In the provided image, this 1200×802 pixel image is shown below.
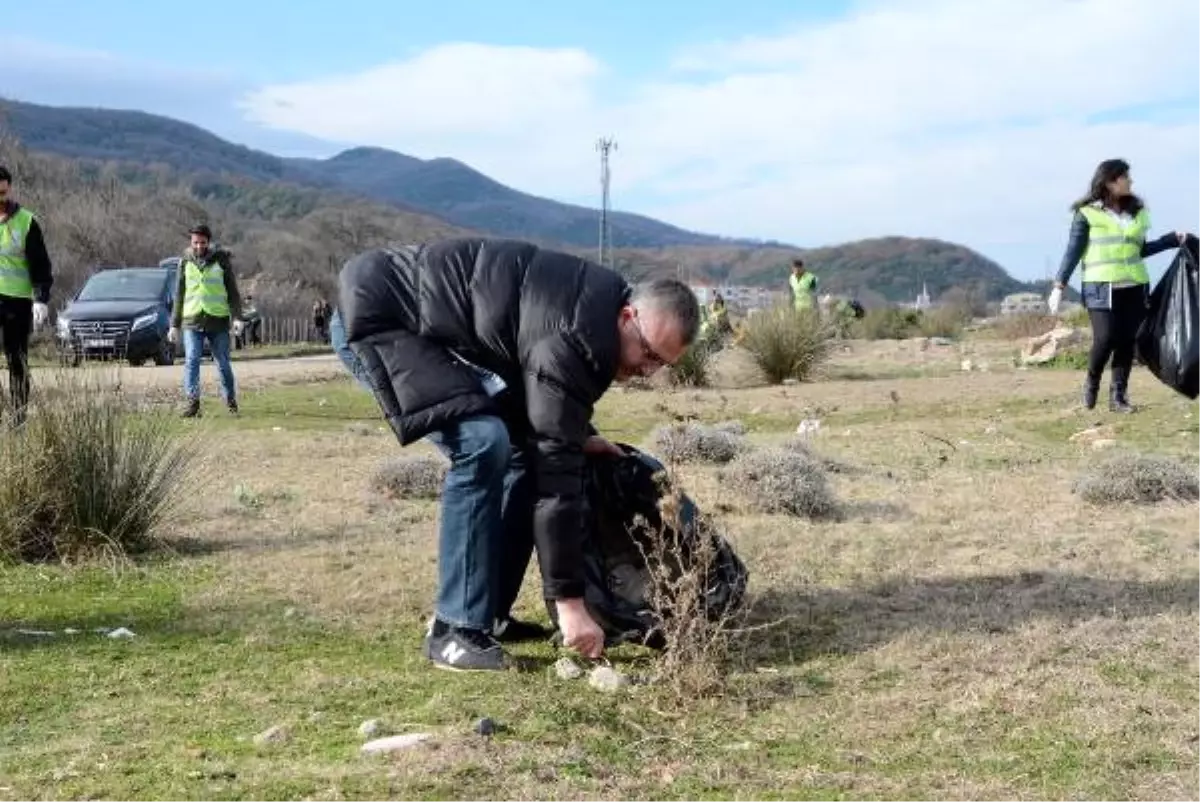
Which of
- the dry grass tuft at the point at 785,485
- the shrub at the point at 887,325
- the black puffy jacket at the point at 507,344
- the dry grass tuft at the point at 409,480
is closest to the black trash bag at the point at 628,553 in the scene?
the black puffy jacket at the point at 507,344

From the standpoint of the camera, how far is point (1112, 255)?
1002 centimetres

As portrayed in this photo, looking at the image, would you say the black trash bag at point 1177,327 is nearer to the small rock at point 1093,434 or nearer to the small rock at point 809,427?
the small rock at point 1093,434

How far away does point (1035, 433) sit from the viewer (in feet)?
Result: 33.6

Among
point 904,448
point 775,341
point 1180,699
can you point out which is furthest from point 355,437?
point 775,341

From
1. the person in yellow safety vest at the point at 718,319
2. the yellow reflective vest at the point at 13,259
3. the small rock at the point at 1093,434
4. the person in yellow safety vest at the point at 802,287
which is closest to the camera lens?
the yellow reflective vest at the point at 13,259

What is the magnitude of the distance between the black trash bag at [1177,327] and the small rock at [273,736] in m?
6.80

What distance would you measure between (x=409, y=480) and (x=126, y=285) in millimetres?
14891

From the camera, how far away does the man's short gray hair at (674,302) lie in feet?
13.4

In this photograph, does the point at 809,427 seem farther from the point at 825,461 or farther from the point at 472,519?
the point at 472,519

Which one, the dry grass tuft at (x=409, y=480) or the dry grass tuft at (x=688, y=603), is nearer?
the dry grass tuft at (x=688, y=603)

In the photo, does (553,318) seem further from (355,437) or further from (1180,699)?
(355,437)

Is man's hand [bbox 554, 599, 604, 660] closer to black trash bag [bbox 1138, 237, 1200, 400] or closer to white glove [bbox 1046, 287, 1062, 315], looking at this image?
black trash bag [bbox 1138, 237, 1200, 400]

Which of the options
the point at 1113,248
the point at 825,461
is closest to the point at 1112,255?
the point at 1113,248

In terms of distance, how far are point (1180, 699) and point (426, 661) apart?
2.22 meters
